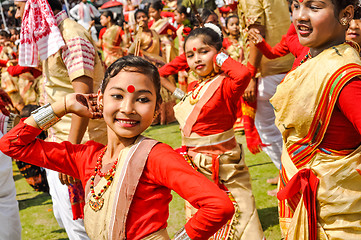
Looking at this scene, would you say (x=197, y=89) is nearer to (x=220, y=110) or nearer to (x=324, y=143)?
(x=220, y=110)

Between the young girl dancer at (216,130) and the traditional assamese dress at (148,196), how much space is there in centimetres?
140

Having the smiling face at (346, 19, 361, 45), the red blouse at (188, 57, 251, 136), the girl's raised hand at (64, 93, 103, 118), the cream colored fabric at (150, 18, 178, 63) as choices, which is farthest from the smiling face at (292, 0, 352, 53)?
the cream colored fabric at (150, 18, 178, 63)

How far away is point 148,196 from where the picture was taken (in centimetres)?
164

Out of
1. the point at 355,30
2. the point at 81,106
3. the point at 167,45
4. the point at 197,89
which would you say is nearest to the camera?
the point at 81,106

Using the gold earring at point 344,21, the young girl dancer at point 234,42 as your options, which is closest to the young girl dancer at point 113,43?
the young girl dancer at point 234,42

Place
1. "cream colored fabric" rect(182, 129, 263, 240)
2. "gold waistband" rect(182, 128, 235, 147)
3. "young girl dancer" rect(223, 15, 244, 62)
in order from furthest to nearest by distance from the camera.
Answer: "young girl dancer" rect(223, 15, 244, 62) < "gold waistband" rect(182, 128, 235, 147) < "cream colored fabric" rect(182, 129, 263, 240)

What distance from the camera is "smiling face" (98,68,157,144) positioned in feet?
5.50

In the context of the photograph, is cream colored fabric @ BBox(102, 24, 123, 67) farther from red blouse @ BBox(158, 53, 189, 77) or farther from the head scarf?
the head scarf

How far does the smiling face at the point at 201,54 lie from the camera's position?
3.13 metres

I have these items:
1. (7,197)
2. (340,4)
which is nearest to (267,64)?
(340,4)

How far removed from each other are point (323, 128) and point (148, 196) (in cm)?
80

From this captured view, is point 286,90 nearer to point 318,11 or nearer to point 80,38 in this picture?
point 318,11

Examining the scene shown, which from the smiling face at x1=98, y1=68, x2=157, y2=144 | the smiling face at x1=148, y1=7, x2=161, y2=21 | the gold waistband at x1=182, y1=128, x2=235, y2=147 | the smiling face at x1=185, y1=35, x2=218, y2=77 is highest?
the smiling face at x1=98, y1=68, x2=157, y2=144

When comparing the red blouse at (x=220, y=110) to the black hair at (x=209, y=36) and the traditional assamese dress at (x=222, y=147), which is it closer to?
the traditional assamese dress at (x=222, y=147)
